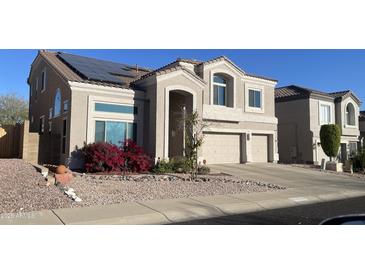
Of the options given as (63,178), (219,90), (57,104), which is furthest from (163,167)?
(219,90)

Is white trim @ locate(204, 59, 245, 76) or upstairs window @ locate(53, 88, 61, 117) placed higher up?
white trim @ locate(204, 59, 245, 76)

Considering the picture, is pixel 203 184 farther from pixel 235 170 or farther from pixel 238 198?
pixel 235 170

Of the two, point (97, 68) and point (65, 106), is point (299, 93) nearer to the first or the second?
point (97, 68)

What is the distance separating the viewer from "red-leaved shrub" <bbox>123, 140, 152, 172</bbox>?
52.8 feet

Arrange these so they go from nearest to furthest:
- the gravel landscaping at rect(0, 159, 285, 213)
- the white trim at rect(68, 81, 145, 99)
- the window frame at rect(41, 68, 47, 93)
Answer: the gravel landscaping at rect(0, 159, 285, 213), the white trim at rect(68, 81, 145, 99), the window frame at rect(41, 68, 47, 93)

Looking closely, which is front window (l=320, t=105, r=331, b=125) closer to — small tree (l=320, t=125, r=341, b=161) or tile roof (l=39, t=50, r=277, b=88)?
small tree (l=320, t=125, r=341, b=161)

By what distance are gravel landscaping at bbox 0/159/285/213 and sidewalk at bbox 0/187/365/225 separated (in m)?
0.63

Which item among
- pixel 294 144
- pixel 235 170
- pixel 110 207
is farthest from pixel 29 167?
pixel 294 144

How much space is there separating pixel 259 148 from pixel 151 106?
31.1ft

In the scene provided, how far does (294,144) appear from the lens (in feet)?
91.1

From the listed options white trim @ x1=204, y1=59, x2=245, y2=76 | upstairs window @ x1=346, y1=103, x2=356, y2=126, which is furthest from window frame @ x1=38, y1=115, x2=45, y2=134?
upstairs window @ x1=346, y1=103, x2=356, y2=126

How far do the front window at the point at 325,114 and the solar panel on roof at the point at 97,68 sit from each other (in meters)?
16.1

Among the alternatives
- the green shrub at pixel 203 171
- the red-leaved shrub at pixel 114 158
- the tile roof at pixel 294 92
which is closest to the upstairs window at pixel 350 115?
the tile roof at pixel 294 92

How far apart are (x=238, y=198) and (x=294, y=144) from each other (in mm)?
18818
